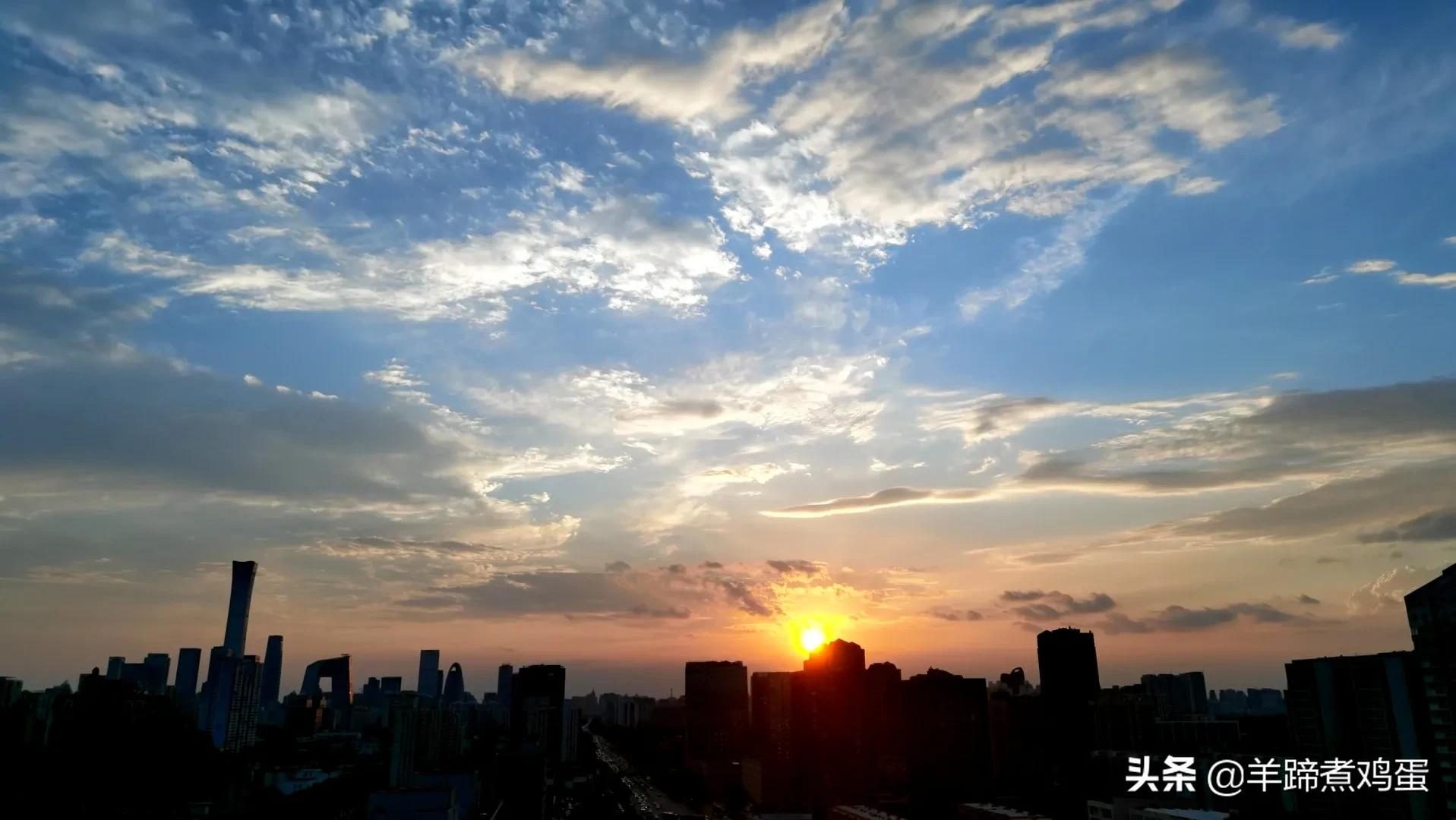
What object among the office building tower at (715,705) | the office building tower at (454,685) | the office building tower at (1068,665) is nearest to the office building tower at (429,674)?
the office building tower at (454,685)

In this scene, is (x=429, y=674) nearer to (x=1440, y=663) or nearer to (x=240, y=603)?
(x=240, y=603)

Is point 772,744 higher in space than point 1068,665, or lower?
lower

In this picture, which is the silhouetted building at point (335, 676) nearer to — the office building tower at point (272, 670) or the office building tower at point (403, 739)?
the office building tower at point (272, 670)

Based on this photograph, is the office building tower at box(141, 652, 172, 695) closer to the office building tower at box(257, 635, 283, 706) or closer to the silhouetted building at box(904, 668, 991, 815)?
the office building tower at box(257, 635, 283, 706)

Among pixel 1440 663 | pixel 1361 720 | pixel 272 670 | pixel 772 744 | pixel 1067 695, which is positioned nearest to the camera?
pixel 1440 663

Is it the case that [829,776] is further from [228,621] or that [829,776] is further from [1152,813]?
[228,621]

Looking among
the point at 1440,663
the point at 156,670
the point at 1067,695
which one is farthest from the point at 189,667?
the point at 1440,663

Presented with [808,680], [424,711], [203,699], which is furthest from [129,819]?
[203,699]
